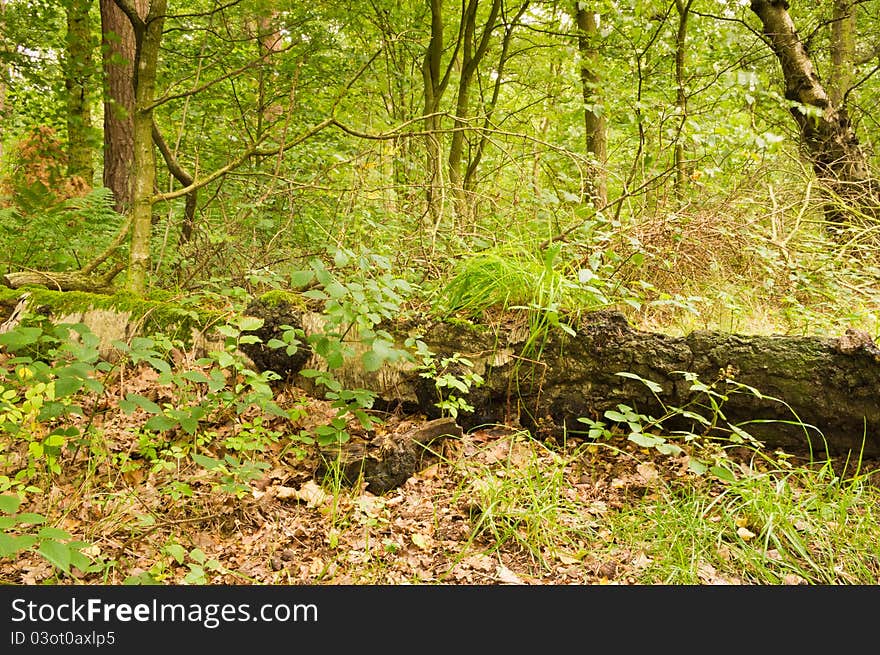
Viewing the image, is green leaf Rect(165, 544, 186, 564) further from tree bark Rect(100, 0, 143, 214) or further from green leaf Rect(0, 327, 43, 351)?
tree bark Rect(100, 0, 143, 214)

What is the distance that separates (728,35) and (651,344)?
2.97 metres

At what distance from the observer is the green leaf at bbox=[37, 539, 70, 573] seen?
155cm

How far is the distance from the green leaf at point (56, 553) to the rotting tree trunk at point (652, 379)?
73.5 inches

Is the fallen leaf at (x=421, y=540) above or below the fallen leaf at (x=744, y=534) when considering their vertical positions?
below

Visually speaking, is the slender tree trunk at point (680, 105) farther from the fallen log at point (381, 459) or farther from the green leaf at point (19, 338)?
the green leaf at point (19, 338)

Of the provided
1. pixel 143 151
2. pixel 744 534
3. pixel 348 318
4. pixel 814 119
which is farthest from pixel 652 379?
pixel 814 119

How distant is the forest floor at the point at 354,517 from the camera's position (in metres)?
2.29

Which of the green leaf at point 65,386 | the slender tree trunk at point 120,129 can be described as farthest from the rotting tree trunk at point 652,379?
the slender tree trunk at point 120,129

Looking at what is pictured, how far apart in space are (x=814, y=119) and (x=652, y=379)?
4614mm

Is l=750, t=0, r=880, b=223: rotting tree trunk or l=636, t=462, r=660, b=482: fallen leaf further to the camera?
l=750, t=0, r=880, b=223: rotting tree trunk

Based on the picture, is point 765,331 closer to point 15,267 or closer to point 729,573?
point 729,573

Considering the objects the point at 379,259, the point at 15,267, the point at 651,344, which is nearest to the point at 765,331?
the point at 651,344

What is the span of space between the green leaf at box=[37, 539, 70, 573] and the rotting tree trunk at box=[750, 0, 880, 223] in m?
7.00

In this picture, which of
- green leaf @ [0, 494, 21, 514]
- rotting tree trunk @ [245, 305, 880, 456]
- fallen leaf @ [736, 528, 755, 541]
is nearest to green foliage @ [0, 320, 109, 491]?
green leaf @ [0, 494, 21, 514]
